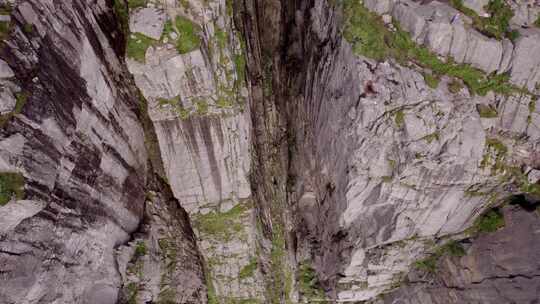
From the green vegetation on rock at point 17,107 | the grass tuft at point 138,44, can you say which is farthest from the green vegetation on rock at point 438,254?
the green vegetation on rock at point 17,107

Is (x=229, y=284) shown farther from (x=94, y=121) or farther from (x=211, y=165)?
(x=94, y=121)

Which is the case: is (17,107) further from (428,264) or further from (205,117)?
(428,264)

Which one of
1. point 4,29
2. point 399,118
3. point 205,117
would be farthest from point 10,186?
point 399,118

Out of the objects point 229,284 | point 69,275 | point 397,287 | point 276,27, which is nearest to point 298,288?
point 229,284

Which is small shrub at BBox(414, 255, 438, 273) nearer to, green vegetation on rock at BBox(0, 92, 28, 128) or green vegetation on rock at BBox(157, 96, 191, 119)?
green vegetation on rock at BBox(157, 96, 191, 119)

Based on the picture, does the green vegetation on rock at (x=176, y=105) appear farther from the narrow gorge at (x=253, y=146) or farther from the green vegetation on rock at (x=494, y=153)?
the green vegetation on rock at (x=494, y=153)

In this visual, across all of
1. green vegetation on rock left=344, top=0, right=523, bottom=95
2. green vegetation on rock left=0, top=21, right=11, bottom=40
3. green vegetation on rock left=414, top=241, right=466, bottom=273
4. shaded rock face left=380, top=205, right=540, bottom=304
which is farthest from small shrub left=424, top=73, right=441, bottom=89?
green vegetation on rock left=0, top=21, right=11, bottom=40
